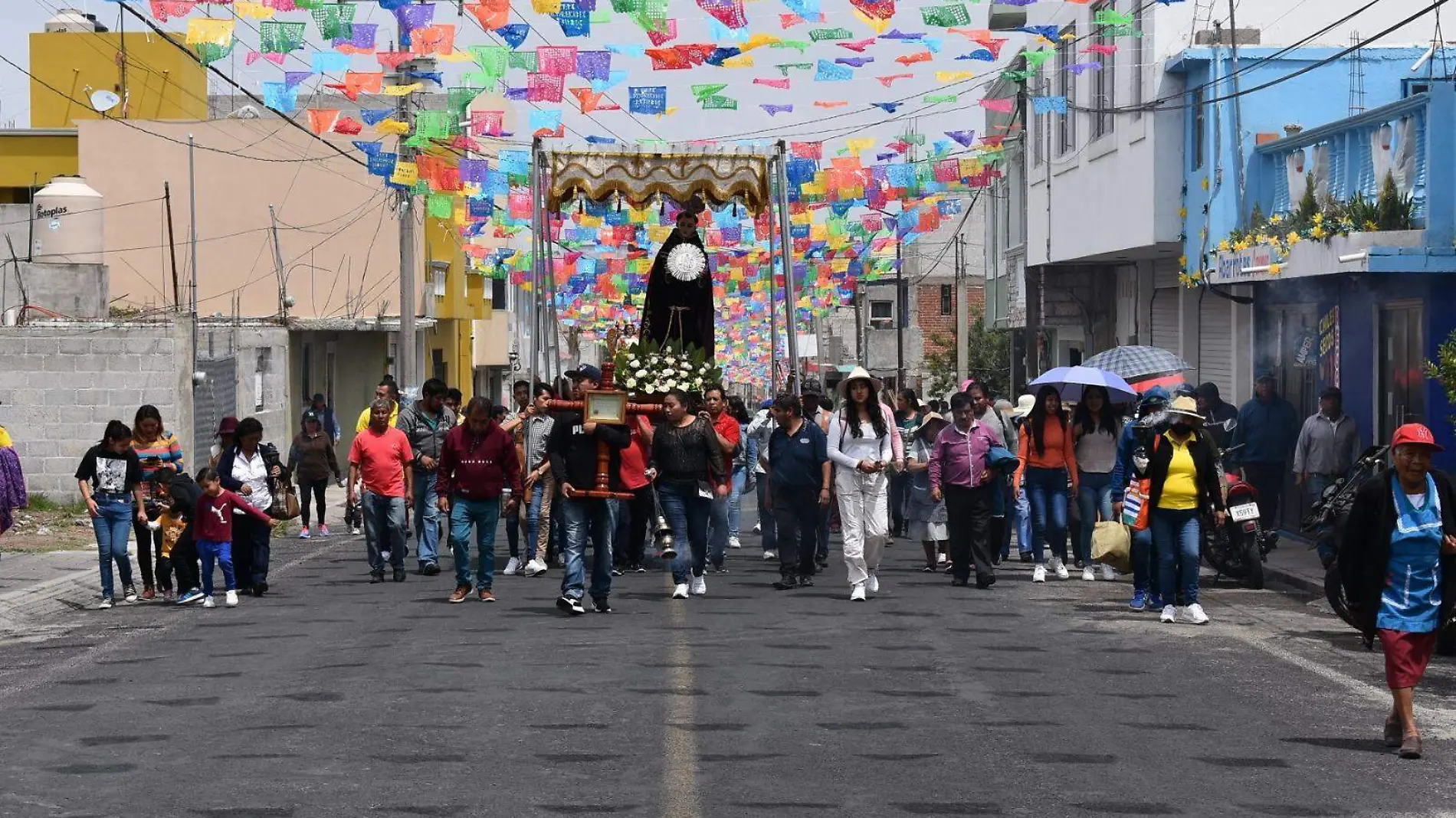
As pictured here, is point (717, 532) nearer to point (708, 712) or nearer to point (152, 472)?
point (152, 472)

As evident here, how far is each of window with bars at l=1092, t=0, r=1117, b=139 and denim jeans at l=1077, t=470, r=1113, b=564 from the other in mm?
9823

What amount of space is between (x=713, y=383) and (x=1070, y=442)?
3309mm

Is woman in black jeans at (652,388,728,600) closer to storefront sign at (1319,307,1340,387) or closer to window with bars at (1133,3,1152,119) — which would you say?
storefront sign at (1319,307,1340,387)

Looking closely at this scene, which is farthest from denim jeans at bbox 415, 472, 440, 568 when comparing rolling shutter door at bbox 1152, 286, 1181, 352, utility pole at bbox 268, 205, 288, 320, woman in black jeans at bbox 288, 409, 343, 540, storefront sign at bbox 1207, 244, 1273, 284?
utility pole at bbox 268, 205, 288, 320

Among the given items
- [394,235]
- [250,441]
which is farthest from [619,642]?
[394,235]

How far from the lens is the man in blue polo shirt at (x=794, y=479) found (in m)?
15.3

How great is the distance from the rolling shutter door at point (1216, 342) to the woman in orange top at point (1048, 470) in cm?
849

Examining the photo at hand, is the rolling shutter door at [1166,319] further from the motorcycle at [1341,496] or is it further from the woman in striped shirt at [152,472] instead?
the woman in striped shirt at [152,472]

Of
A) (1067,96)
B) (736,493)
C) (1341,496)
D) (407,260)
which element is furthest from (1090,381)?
(407,260)

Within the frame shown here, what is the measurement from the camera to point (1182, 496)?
1332 cm

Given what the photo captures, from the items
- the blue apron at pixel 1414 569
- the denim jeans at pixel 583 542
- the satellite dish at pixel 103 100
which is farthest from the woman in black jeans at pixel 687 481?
the satellite dish at pixel 103 100

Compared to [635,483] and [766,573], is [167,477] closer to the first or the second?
[635,483]

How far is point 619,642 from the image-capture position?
39.3ft

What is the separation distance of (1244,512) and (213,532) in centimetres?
794
